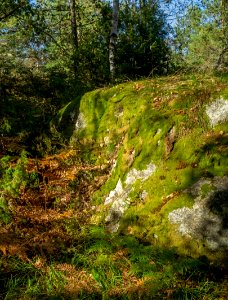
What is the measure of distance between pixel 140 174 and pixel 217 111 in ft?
5.51

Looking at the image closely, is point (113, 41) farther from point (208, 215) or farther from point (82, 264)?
point (82, 264)

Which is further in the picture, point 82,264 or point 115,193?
point 115,193

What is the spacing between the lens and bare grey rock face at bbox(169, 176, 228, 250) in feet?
15.3

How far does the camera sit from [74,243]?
517cm

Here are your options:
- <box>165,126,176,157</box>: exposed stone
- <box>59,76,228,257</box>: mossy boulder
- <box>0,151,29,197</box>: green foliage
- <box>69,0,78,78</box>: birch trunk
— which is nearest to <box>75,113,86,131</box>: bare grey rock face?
<box>59,76,228,257</box>: mossy boulder

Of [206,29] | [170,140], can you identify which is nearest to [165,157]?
[170,140]

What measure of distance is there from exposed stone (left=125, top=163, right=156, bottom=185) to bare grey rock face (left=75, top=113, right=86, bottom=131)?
2.34m

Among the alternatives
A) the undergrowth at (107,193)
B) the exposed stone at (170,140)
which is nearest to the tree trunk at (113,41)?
the undergrowth at (107,193)

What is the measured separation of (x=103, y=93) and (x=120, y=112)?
37.3 inches

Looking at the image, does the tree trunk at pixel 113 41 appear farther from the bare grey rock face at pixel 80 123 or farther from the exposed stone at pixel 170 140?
the exposed stone at pixel 170 140

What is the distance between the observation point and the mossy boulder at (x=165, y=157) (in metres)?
4.98

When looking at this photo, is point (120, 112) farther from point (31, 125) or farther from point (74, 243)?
point (74, 243)

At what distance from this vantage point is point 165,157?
586 cm

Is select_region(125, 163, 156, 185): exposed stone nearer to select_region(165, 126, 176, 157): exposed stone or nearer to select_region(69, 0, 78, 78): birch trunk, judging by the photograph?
select_region(165, 126, 176, 157): exposed stone
